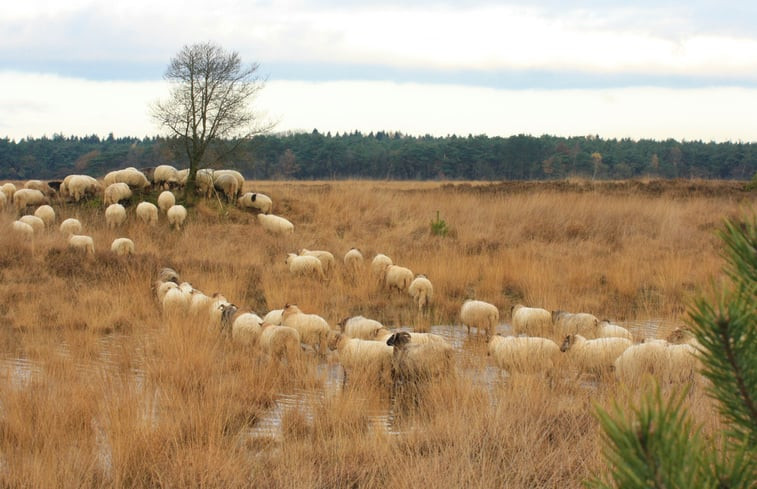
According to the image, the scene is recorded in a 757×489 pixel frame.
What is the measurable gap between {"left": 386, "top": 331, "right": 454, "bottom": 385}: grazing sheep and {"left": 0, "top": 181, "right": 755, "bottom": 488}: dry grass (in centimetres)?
28

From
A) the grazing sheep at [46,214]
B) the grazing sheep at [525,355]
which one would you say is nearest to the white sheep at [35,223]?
the grazing sheep at [46,214]

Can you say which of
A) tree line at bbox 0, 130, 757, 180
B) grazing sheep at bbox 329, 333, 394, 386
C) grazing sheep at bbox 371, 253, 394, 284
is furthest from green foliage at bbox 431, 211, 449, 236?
tree line at bbox 0, 130, 757, 180

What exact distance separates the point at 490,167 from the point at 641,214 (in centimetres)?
6258

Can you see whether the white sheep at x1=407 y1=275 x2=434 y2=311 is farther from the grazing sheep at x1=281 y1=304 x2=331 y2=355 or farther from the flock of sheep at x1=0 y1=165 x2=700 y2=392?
the grazing sheep at x1=281 y1=304 x2=331 y2=355

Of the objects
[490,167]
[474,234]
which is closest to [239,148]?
[474,234]

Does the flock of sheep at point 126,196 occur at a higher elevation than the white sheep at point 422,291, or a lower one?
higher

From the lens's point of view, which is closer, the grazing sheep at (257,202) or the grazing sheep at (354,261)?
the grazing sheep at (354,261)

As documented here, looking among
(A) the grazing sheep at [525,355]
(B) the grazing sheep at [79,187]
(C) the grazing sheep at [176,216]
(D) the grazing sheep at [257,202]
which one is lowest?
(A) the grazing sheep at [525,355]

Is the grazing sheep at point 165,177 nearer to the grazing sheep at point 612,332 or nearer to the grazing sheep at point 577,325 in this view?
the grazing sheep at point 577,325

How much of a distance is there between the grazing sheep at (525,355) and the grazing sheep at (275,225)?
1218cm

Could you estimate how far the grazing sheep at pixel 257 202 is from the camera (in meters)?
21.2

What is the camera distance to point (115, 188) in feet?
64.6

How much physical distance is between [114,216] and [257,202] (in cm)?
433

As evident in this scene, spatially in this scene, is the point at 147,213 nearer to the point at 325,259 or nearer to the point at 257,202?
the point at 257,202
